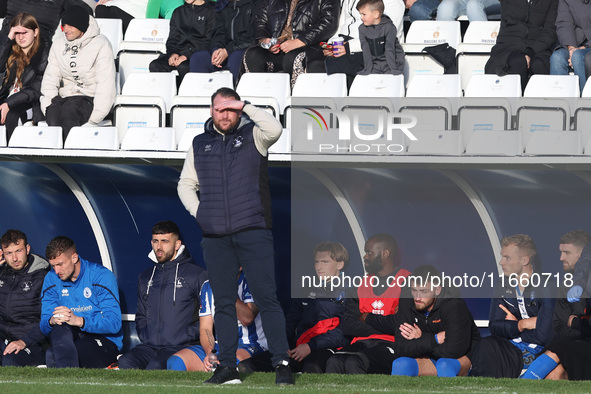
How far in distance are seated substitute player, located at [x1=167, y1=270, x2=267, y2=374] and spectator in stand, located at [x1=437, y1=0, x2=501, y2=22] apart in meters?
4.48

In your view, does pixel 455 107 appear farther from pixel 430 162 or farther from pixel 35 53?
pixel 35 53

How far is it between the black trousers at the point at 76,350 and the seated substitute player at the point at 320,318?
4.24 ft

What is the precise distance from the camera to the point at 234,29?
984 cm

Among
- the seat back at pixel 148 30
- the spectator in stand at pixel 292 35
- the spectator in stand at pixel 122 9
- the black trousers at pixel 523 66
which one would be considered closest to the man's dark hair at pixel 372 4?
the spectator in stand at pixel 292 35

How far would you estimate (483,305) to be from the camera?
25.7 feet

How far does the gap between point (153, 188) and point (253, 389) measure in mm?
3065

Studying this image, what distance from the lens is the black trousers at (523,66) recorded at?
8.78 meters

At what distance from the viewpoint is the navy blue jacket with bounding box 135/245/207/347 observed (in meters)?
7.38

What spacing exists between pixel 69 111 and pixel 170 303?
2.07 metres

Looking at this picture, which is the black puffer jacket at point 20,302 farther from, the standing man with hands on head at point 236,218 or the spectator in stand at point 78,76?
the standing man with hands on head at point 236,218

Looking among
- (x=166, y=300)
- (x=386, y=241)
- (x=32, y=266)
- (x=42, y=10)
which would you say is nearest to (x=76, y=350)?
(x=166, y=300)

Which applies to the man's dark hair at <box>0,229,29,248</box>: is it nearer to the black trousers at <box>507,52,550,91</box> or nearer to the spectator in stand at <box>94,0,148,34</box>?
the spectator in stand at <box>94,0,148,34</box>

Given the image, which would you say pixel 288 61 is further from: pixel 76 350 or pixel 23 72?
pixel 76 350

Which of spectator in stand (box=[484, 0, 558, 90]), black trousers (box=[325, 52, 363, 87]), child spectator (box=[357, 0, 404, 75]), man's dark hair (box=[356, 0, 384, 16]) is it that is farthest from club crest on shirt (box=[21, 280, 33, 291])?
spectator in stand (box=[484, 0, 558, 90])
